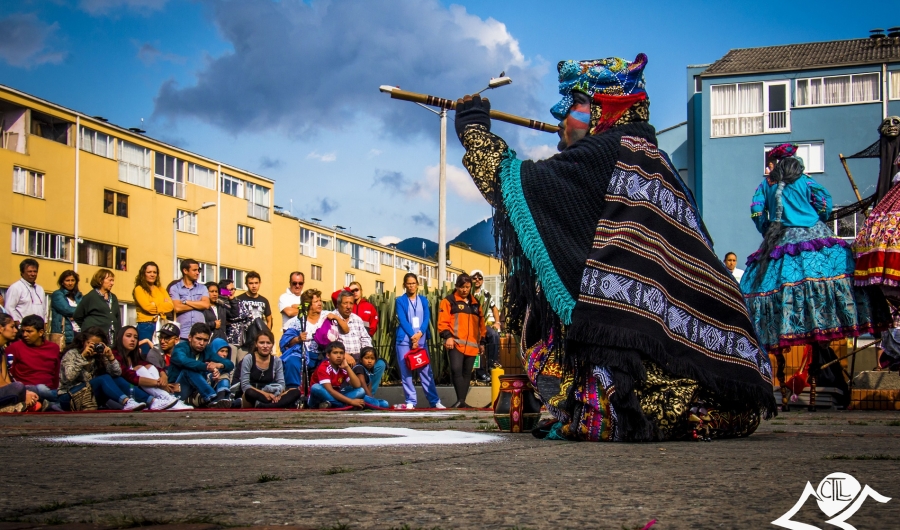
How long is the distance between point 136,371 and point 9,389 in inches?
72.0

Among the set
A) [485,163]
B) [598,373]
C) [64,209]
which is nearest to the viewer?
[598,373]

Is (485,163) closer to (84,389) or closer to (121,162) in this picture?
(84,389)

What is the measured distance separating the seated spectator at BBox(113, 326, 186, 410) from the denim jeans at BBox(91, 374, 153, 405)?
0.28 ft

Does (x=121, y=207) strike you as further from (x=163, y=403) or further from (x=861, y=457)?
(x=861, y=457)

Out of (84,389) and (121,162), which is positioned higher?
(121,162)

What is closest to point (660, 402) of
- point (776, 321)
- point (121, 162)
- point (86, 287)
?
point (776, 321)

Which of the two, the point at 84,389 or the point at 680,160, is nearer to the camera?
the point at 84,389

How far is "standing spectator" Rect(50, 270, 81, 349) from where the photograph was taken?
13.1m

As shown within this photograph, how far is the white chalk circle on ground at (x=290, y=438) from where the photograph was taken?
15.6 feet

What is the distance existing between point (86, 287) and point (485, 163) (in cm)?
4503

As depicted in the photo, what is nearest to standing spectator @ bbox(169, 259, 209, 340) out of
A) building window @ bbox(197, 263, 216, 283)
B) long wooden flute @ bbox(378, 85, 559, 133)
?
long wooden flute @ bbox(378, 85, 559, 133)

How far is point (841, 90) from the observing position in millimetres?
43656

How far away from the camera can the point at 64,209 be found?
45.7 m

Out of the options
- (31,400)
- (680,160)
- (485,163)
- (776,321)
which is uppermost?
(680,160)
